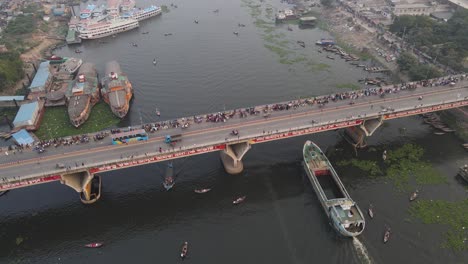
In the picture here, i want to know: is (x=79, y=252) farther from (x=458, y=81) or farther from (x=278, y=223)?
(x=458, y=81)

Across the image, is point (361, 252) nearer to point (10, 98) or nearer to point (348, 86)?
point (348, 86)

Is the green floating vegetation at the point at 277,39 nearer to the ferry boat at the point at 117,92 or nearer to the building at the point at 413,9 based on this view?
the building at the point at 413,9

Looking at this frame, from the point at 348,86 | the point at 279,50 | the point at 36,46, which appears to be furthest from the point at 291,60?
the point at 36,46

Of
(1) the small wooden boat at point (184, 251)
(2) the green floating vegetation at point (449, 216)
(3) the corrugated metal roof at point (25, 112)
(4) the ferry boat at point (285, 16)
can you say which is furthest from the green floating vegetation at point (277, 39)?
(1) the small wooden boat at point (184, 251)

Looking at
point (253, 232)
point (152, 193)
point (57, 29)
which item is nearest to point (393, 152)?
point (253, 232)

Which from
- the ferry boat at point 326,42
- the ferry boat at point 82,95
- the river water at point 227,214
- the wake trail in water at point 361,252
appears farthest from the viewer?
the ferry boat at point 326,42

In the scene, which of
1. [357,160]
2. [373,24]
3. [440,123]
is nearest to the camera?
[357,160]

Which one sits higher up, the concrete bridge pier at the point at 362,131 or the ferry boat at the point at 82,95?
the concrete bridge pier at the point at 362,131
